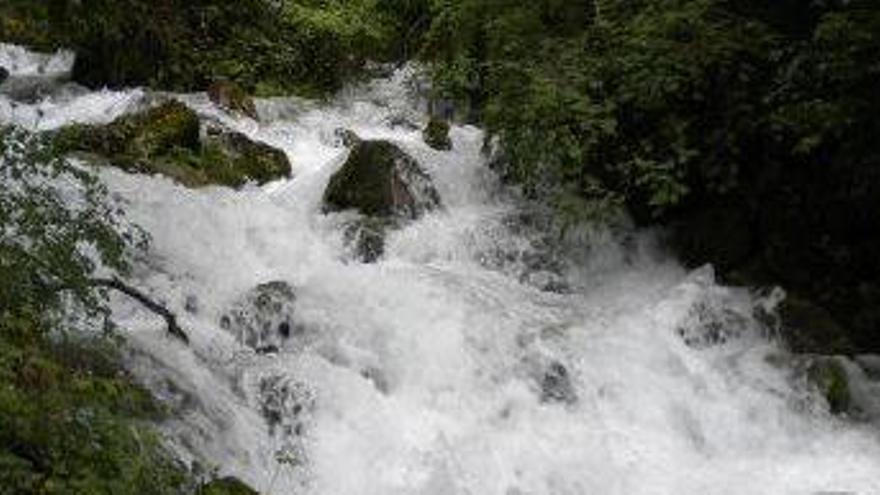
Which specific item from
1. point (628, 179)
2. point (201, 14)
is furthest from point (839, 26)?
point (201, 14)

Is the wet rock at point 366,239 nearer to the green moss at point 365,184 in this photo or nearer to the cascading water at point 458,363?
the cascading water at point 458,363

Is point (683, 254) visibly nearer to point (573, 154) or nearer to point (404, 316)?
point (573, 154)

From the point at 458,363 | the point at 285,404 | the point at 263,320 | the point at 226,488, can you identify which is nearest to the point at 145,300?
the point at 226,488

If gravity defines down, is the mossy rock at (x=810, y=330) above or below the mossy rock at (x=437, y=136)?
above

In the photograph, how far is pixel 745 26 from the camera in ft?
32.4

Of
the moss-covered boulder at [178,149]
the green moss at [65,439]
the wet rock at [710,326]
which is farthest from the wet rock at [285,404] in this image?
the moss-covered boulder at [178,149]

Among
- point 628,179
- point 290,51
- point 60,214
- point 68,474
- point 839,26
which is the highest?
point 839,26

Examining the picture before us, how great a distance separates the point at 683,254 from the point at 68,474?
23.1 ft

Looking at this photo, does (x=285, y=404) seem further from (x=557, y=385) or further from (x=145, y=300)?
(x=557, y=385)

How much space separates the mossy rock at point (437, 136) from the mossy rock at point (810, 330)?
4061mm

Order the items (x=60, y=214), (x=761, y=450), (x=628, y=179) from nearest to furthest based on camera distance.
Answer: (x=60, y=214) < (x=761, y=450) < (x=628, y=179)

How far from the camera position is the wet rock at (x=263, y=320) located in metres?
8.54

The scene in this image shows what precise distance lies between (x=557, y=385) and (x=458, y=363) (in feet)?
2.32

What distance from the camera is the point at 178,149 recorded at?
11594 millimetres
